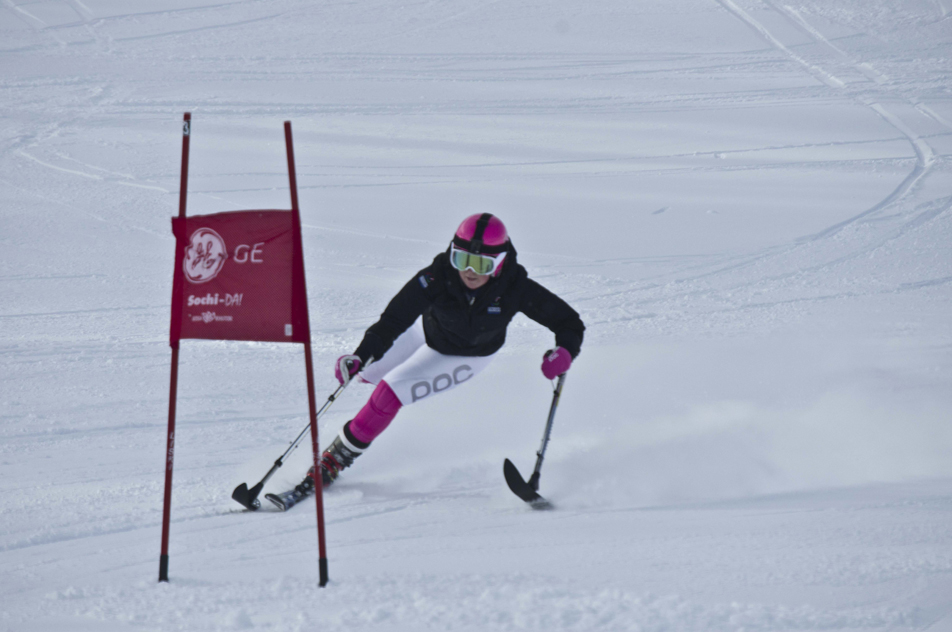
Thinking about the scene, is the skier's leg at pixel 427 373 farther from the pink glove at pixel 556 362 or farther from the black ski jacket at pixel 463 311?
the pink glove at pixel 556 362

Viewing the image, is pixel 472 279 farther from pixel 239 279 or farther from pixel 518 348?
pixel 518 348

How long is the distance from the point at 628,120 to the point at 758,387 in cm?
886

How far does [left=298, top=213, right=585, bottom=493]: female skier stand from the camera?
398 centimetres

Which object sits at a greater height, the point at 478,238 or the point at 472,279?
the point at 478,238

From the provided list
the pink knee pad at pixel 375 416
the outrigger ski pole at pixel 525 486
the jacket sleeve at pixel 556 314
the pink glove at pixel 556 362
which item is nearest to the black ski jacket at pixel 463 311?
the jacket sleeve at pixel 556 314

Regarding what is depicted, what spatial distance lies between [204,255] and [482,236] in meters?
1.37

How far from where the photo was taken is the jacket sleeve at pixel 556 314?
13.7 feet

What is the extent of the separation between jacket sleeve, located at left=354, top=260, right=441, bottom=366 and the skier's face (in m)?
0.18

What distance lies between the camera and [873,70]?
16109mm

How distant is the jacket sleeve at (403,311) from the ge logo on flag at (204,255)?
1218mm

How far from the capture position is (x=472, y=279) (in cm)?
395

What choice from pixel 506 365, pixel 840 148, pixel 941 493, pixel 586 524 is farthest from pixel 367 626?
pixel 840 148

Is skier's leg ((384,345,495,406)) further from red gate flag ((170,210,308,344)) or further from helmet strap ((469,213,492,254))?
red gate flag ((170,210,308,344))

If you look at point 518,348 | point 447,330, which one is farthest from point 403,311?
point 518,348
